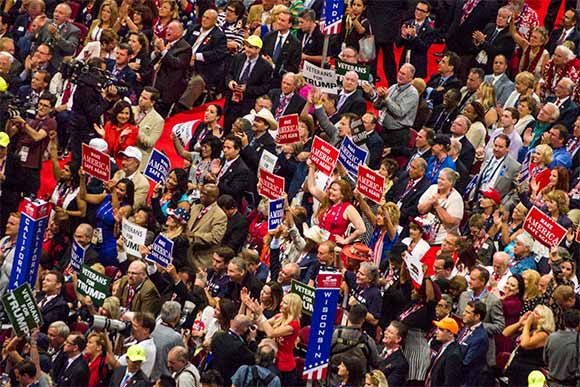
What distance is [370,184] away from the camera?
18.4 m

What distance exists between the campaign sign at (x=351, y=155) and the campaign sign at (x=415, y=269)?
2283 millimetres

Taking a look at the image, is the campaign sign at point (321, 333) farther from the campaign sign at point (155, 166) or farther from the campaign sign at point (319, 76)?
the campaign sign at point (319, 76)

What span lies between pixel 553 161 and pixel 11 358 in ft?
19.1

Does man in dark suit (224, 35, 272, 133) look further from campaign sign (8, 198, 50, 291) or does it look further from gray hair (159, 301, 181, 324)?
campaign sign (8, 198, 50, 291)

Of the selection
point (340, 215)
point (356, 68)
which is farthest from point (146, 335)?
point (356, 68)

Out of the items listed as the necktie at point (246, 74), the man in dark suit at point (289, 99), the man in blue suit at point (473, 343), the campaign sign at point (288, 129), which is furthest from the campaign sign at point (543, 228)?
the necktie at point (246, 74)

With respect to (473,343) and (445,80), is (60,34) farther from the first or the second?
(473,343)

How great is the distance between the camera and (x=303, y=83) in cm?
2172

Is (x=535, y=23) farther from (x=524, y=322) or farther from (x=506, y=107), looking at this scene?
(x=524, y=322)

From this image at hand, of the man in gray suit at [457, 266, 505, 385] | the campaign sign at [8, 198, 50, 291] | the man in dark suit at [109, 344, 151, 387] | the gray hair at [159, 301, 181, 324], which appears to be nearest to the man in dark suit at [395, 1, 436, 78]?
the man in gray suit at [457, 266, 505, 385]

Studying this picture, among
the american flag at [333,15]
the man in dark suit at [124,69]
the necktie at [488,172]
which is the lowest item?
the man in dark suit at [124,69]

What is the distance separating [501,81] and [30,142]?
5.11m

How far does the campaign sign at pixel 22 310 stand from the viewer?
53.0 feet

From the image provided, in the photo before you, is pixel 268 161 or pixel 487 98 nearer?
pixel 268 161
